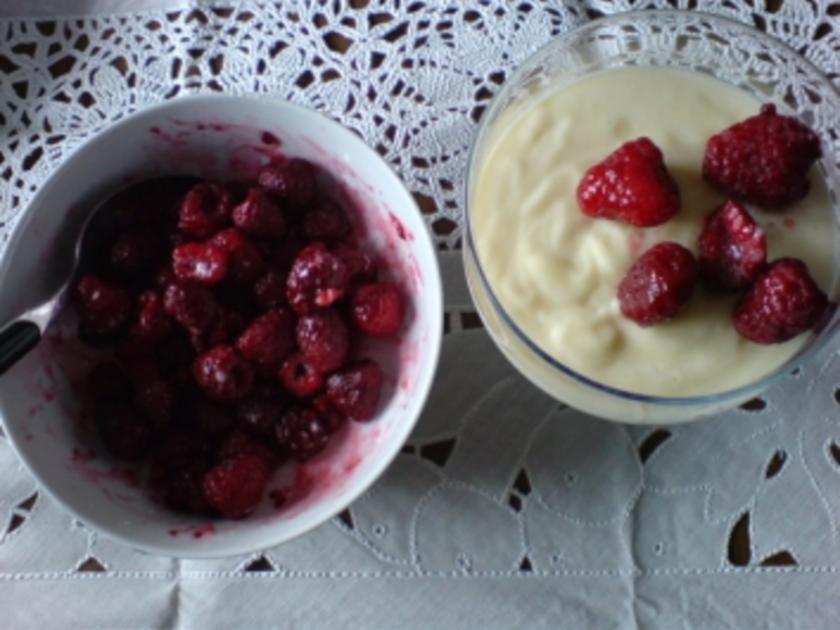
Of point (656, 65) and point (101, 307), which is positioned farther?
point (656, 65)

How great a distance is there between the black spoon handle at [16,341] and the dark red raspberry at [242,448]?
210 millimetres

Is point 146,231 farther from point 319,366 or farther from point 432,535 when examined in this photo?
point 432,535

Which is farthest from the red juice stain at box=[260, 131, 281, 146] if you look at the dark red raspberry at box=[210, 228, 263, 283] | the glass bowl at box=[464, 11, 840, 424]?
the glass bowl at box=[464, 11, 840, 424]

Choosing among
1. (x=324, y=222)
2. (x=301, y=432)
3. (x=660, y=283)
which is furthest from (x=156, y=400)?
(x=660, y=283)

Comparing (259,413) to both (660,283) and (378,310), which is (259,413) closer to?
(378,310)

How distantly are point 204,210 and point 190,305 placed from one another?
113 millimetres

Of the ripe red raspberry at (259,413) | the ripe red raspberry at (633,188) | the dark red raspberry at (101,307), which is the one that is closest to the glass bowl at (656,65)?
the ripe red raspberry at (633,188)

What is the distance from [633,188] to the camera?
3.33 ft

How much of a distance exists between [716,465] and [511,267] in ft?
1.07

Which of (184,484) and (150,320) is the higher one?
(150,320)

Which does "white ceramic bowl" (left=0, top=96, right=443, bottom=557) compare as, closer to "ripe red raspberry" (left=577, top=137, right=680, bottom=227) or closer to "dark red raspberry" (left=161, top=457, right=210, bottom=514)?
"dark red raspberry" (left=161, top=457, right=210, bottom=514)

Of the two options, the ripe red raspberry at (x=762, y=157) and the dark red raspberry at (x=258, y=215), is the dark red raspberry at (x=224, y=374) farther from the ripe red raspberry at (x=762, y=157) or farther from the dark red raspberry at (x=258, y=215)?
the ripe red raspberry at (x=762, y=157)

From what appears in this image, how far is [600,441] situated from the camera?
115cm

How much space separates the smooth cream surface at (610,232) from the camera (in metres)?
1.04
